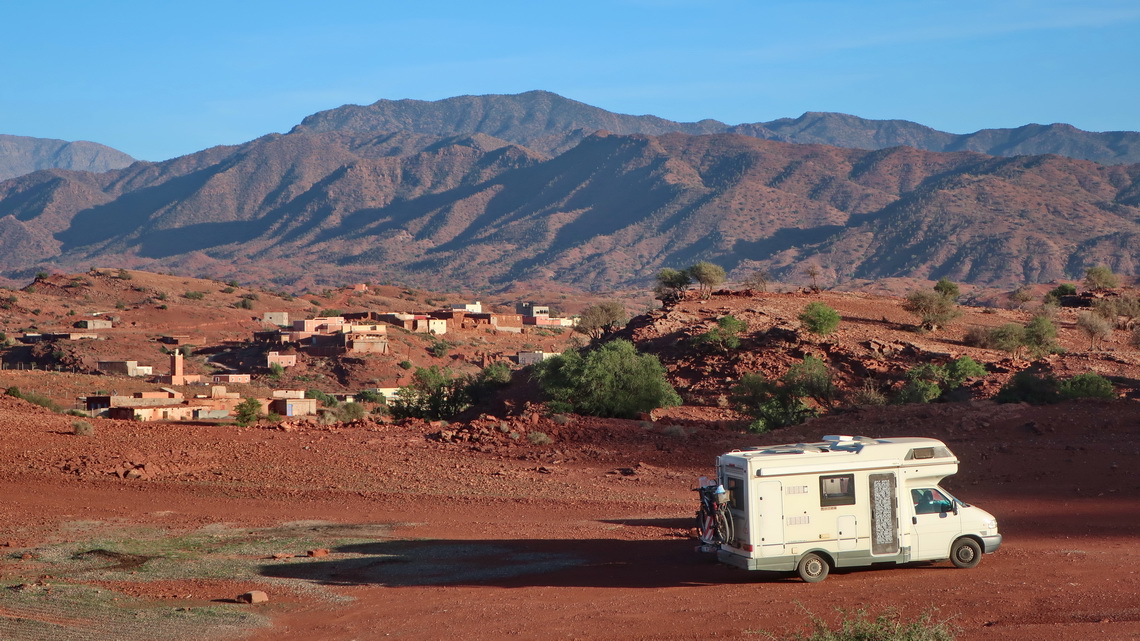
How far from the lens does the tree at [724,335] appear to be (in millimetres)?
36031

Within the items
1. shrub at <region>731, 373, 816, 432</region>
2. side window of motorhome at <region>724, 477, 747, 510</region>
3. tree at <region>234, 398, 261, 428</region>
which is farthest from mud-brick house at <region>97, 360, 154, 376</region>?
side window of motorhome at <region>724, 477, 747, 510</region>

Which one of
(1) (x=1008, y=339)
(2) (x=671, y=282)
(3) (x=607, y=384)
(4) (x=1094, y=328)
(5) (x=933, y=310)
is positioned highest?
(2) (x=671, y=282)

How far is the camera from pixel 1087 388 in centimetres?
2697

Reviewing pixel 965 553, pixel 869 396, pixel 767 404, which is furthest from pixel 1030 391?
pixel 965 553

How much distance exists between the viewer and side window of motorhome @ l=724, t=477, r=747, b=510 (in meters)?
13.2

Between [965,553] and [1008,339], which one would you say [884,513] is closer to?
[965,553]

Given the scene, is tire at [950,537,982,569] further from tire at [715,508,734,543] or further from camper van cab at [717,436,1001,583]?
tire at [715,508,734,543]

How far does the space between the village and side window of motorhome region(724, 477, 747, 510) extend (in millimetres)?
23528

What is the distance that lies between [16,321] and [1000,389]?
72270mm

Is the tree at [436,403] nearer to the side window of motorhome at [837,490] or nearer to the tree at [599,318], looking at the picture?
the tree at [599,318]

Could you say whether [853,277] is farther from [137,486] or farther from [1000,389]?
[137,486]

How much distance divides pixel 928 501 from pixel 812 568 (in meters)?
1.57

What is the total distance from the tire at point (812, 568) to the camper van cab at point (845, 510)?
0.04 feet

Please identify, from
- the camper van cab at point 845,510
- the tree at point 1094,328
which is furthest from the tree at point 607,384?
the tree at point 1094,328
